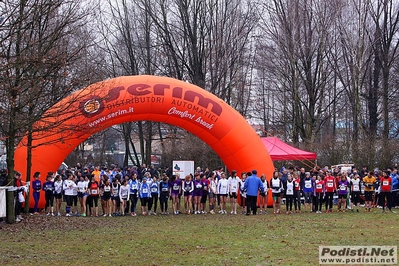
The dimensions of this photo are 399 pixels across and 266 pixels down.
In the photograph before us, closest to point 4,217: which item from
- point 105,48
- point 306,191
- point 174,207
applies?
point 174,207

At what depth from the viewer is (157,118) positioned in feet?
69.1

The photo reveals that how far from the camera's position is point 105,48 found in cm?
3919

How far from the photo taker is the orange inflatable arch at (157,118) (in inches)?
760

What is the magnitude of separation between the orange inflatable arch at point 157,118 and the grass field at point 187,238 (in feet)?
7.99

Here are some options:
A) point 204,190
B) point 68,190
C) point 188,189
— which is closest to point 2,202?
point 68,190

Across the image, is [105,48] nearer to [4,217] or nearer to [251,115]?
[251,115]

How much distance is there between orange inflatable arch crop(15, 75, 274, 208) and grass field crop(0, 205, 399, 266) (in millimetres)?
2435

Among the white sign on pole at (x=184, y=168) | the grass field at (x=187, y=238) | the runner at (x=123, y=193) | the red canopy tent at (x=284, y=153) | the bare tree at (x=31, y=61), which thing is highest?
the bare tree at (x=31, y=61)

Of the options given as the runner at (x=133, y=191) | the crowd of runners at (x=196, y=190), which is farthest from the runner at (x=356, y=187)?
the runner at (x=133, y=191)

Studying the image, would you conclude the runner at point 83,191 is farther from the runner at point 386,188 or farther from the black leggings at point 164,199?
the runner at point 386,188

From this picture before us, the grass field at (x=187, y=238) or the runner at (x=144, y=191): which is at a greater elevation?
the runner at (x=144, y=191)

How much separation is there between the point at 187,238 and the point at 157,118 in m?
7.81

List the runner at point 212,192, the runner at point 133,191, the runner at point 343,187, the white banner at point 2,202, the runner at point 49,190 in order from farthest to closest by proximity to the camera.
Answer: the runner at point 212,192
the runner at point 343,187
the runner at point 133,191
the runner at point 49,190
the white banner at point 2,202

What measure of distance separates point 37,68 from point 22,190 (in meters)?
4.19
